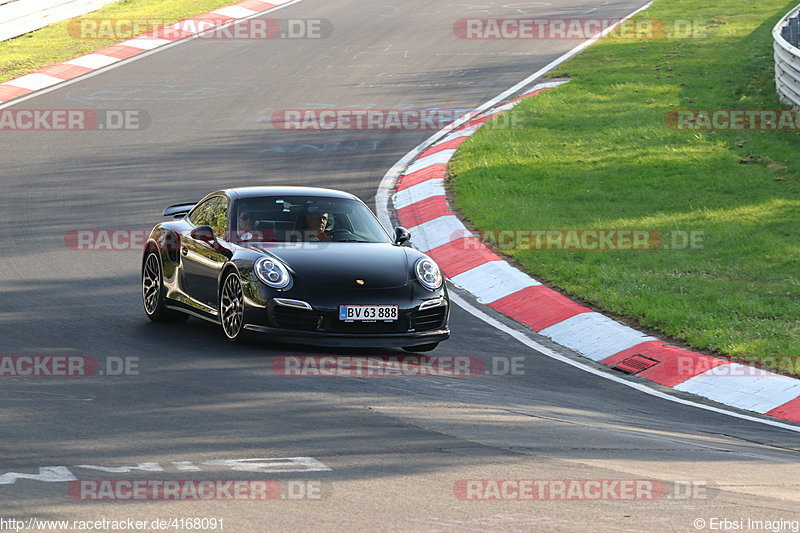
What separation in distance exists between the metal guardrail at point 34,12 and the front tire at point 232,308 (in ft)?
63.6

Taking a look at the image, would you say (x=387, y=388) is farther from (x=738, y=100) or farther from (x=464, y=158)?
(x=738, y=100)

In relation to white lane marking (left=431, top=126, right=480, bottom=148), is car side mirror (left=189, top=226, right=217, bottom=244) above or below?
below

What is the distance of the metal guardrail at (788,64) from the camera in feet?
65.8

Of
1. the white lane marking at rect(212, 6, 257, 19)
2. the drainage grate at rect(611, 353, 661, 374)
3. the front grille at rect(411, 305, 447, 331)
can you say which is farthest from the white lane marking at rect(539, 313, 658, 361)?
the white lane marking at rect(212, 6, 257, 19)

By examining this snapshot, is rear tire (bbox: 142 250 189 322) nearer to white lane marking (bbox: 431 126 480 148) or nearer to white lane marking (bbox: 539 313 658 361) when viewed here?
white lane marking (bbox: 539 313 658 361)

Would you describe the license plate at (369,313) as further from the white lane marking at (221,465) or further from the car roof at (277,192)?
the white lane marking at (221,465)

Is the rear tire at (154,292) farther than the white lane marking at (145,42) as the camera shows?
No

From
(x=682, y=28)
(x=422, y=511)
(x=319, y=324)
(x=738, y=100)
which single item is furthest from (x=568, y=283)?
(x=682, y=28)

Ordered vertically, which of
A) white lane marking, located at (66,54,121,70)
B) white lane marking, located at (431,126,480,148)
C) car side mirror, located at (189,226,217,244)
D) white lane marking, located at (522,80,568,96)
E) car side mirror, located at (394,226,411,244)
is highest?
white lane marking, located at (66,54,121,70)

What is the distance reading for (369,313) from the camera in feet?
32.8

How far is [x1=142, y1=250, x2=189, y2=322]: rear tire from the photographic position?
37.6ft

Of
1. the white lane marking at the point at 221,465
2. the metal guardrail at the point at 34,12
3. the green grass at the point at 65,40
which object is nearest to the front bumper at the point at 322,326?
the white lane marking at the point at 221,465

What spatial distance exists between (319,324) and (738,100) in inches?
533

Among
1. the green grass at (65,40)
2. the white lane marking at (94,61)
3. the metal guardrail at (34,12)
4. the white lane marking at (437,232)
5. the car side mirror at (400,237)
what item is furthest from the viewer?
the metal guardrail at (34,12)
